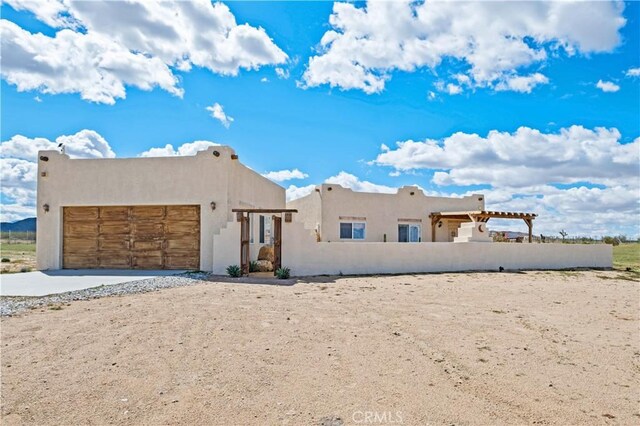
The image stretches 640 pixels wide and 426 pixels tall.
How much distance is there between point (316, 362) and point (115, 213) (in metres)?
13.0

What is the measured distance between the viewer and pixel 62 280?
12.8 m

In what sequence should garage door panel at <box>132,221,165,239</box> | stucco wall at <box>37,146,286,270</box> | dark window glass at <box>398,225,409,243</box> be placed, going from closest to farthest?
stucco wall at <box>37,146,286,270</box>
garage door panel at <box>132,221,165,239</box>
dark window glass at <box>398,225,409,243</box>

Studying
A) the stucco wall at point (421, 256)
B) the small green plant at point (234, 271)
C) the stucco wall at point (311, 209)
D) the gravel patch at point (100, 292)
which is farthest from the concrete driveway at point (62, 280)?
the stucco wall at point (311, 209)

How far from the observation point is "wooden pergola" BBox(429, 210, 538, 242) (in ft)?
74.7

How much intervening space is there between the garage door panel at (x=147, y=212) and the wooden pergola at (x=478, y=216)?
1536 cm

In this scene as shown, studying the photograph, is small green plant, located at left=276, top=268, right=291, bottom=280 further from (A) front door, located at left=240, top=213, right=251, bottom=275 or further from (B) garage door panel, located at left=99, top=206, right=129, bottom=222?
(B) garage door panel, located at left=99, top=206, right=129, bottom=222

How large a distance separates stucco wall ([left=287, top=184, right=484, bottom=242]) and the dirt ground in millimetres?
13143

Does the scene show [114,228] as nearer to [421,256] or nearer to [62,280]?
[62,280]

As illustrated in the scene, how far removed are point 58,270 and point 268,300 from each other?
10.1 metres

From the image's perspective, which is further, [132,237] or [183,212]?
[132,237]

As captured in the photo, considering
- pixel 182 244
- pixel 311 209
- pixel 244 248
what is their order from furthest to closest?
pixel 311 209
pixel 182 244
pixel 244 248

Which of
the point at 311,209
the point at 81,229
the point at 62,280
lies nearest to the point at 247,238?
the point at 62,280

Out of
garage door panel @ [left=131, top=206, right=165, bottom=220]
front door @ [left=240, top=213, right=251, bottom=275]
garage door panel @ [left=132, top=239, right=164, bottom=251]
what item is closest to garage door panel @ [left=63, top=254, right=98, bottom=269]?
garage door panel @ [left=132, top=239, right=164, bottom=251]

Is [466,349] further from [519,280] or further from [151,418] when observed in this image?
[519,280]
